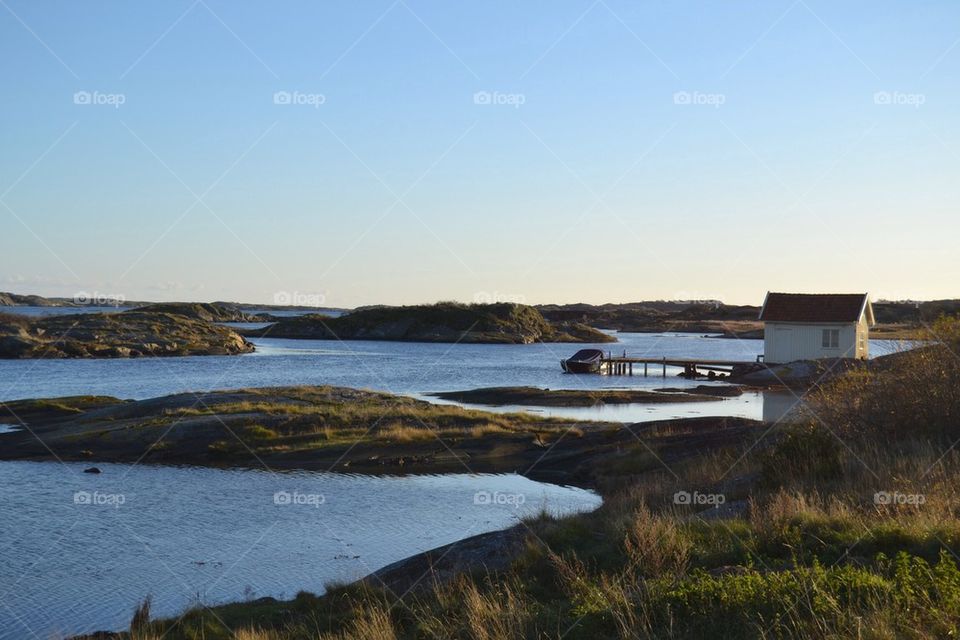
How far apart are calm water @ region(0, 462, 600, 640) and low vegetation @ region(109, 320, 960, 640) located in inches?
113

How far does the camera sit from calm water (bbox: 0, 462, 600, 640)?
1656 cm

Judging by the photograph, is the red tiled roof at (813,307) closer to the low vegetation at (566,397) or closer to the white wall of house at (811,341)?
the white wall of house at (811,341)

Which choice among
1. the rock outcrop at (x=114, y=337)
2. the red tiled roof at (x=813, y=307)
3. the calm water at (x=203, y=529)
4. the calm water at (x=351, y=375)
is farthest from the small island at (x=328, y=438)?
the rock outcrop at (x=114, y=337)

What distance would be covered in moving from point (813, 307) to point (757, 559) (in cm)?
5071

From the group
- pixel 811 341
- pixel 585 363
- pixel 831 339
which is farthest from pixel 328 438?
pixel 585 363

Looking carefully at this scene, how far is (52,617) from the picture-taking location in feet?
50.4

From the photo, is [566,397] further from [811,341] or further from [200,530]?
[200,530]

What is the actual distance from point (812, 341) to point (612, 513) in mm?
45594

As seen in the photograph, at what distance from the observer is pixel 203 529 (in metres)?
22.3

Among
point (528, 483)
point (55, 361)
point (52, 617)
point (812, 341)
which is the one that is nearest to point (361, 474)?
point (528, 483)

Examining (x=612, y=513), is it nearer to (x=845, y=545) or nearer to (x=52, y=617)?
(x=845, y=545)

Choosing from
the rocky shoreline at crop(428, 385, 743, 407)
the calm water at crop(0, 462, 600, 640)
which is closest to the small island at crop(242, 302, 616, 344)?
the rocky shoreline at crop(428, 385, 743, 407)

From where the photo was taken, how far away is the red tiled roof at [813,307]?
5669 centimetres

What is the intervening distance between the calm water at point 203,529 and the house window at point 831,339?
34.4 m
